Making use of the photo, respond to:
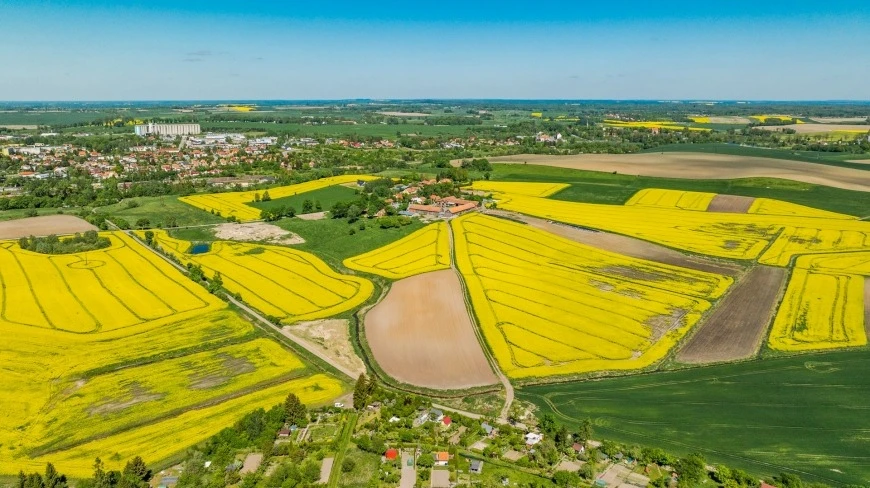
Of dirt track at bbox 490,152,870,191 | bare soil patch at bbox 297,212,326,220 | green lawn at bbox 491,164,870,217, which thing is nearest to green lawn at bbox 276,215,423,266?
bare soil patch at bbox 297,212,326,220

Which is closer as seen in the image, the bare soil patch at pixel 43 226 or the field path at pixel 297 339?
the field path at pixel 297 339

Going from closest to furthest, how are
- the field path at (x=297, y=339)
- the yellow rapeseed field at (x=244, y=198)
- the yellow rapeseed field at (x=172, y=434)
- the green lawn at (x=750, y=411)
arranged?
the yellow rapeseed field at (x=172, y=434)
the green lawn at (x=750, y=411)
the field path at (x=297, y=339)
the yellow rapeseed field at (x=244, y=198)

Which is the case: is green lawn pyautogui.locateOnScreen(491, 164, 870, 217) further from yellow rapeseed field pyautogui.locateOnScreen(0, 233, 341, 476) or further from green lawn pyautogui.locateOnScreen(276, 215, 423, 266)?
yellow rapeseed field pyautogui.locateOnScreen(0, 233, 341, 476)

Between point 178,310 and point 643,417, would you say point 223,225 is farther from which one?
point 643,417

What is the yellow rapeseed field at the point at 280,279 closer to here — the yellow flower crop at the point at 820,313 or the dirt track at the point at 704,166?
the yellow flower crop at the point at 820,313

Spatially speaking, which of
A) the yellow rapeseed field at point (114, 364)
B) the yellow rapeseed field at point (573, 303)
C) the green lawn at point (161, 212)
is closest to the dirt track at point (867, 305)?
the yellow rapeseed field at point (573, 303)
